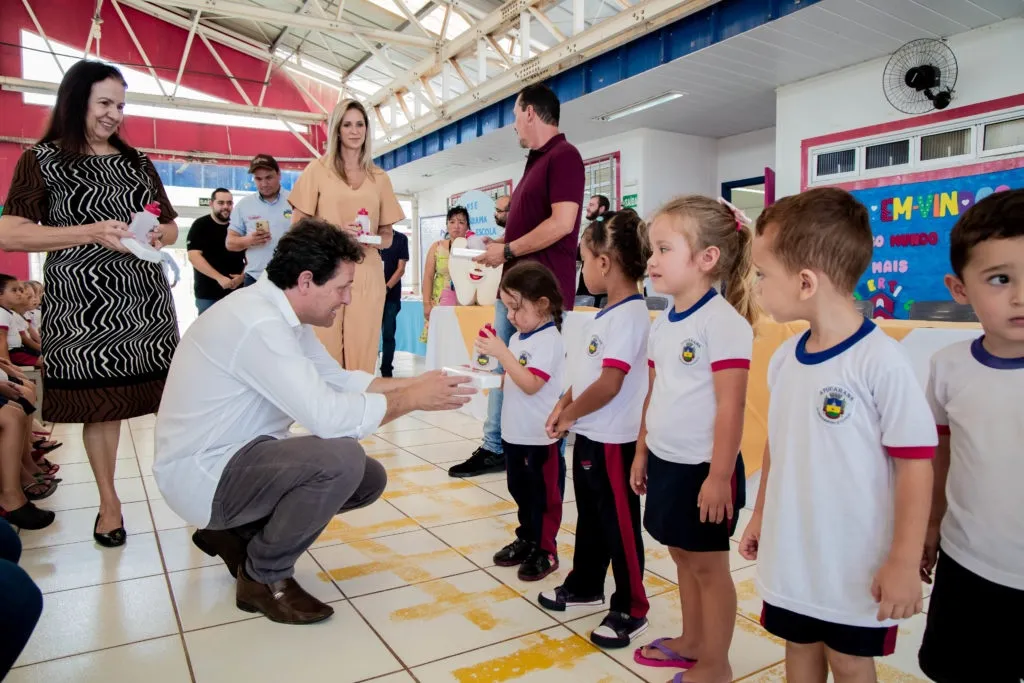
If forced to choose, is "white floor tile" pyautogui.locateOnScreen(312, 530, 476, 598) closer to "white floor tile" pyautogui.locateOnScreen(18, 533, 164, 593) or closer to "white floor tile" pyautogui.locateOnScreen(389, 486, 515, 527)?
"white floor tile" pyautogui.locateOnScreen(389, 486, 515, 527)

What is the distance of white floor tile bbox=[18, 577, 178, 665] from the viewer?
160 centimetres

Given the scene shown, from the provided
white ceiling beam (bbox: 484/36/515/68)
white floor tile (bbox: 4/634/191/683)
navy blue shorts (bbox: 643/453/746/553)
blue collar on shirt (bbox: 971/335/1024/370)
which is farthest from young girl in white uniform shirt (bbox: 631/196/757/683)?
white ceiling beam (bbox: 484/36/515/68)

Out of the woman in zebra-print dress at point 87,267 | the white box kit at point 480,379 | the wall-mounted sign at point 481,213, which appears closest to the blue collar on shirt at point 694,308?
the white box kit at point 480,379

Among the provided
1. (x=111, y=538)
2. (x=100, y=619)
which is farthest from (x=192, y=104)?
(x=100, y=619)

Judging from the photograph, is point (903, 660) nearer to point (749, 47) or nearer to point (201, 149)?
point (749, 47)

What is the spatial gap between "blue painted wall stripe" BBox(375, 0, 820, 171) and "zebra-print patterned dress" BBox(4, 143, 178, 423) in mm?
3853

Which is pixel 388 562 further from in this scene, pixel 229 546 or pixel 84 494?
pixel 84 494

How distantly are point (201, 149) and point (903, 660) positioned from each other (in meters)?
12.5

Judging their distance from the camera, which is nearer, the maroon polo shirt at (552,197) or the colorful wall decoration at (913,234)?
the maroon polo shirt at (552,197)

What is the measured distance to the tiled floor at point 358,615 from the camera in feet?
4.90

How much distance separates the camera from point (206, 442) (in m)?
1.68

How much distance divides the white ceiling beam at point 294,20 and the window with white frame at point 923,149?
456 cm

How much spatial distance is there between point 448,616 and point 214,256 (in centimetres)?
357

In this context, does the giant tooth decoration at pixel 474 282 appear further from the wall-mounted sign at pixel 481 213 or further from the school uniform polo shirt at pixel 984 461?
the wall-mounted sign at pixel 481 213
